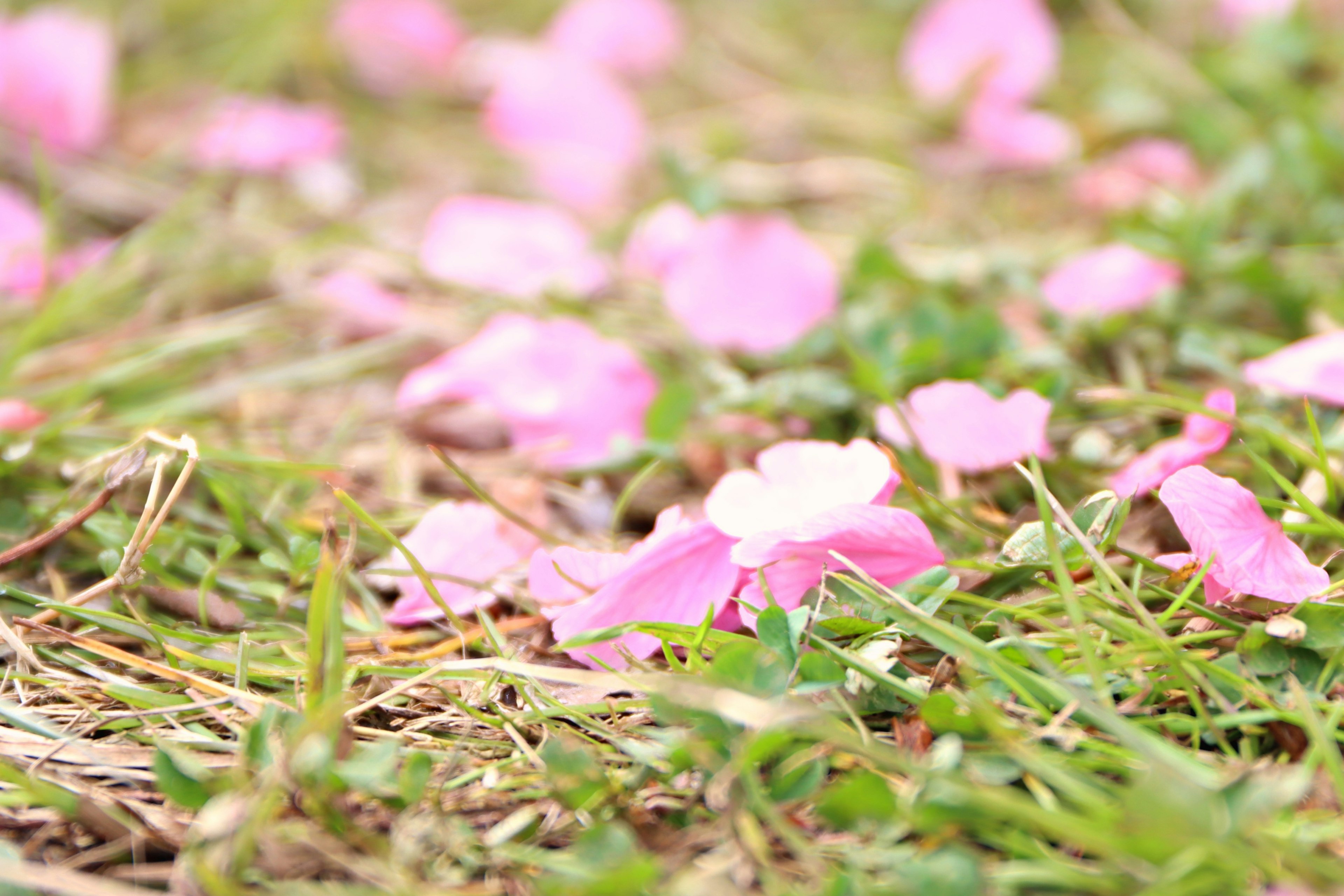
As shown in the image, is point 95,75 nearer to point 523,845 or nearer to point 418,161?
point 418,161

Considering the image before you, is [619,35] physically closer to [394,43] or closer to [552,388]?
[394,43]

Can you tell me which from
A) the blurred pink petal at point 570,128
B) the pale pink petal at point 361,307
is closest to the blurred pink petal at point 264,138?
the blurred pink petal at point 570,128

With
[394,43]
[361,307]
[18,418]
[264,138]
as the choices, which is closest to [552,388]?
[361,307]

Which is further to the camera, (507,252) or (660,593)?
(507,252)

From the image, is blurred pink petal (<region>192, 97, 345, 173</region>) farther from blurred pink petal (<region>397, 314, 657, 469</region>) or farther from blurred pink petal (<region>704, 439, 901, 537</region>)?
blurred pink petal (<region>704, 439, 901, 537</region>)

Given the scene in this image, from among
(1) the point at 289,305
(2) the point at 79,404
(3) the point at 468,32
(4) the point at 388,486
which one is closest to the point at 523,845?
(4) the point at 388,486

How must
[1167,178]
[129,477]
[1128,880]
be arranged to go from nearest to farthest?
[1128,880] < [129,477] < [1167,178]
